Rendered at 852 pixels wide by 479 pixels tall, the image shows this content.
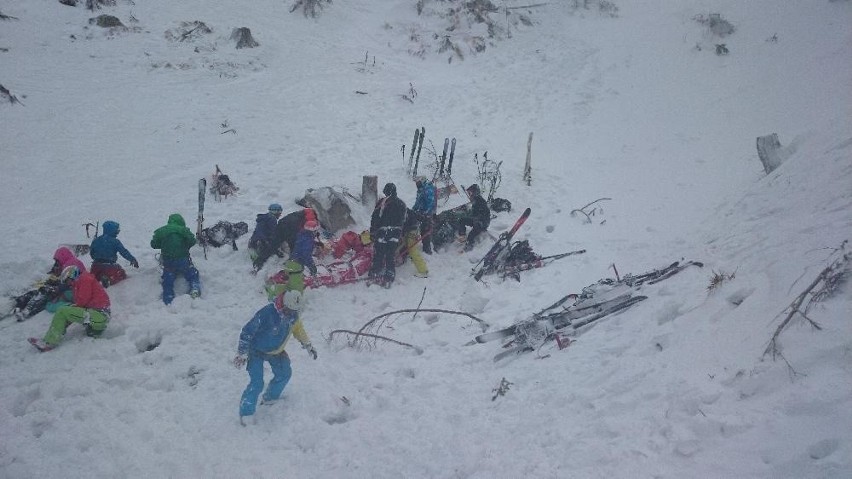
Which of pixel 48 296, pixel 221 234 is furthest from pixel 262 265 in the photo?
pixel 48 296

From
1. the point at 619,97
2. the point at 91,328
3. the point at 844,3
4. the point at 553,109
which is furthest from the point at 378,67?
the point at 844,3

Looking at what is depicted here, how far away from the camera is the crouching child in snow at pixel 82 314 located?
6426 millimetres

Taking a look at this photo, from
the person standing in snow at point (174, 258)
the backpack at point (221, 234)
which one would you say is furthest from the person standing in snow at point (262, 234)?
the person standing in snow at point (174, 258)

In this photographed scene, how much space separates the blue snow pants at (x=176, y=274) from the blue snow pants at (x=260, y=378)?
289 cm

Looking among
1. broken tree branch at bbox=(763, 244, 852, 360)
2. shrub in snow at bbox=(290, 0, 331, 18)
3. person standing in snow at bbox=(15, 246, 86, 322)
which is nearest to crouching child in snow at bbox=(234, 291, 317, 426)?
person standing in snow at bbox=(15, 246, 86, 322)

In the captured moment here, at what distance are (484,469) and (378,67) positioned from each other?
16473 mm

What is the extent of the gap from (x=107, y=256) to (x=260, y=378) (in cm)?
423

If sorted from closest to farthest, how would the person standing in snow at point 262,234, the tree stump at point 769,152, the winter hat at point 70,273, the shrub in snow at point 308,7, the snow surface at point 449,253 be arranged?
the snow surface at point 449,253
the winter hat at point 70,273
the person standing in snow at point 262,234
the tree stump at point 769,152
the shrub in snow at point 308,7

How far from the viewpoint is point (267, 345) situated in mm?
5492

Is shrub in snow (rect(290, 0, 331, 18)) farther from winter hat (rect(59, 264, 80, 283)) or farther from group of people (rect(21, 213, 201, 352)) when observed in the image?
winter hat (rect(59, 264, 80, 283))

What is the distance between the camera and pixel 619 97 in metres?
17.4

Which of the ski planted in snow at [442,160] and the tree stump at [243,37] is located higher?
the tree stump at [243,37]

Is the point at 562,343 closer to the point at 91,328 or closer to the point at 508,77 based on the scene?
the point at 91,328

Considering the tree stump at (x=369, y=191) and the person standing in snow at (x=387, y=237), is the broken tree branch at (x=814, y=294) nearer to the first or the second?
the person standing in snow at (x=387, y=237)
